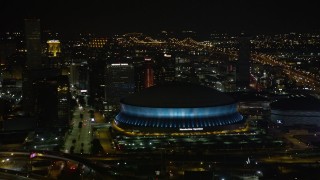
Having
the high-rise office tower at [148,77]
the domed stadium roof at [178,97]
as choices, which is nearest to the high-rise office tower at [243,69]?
the high-rise office tower at [148,77]

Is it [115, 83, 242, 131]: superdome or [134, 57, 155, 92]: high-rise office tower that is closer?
[115, 83, 242, 131]: superdome

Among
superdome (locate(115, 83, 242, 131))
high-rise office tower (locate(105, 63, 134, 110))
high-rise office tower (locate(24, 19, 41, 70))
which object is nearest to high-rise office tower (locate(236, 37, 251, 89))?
high-rise office tower (locate(105, 63, 134, 110))

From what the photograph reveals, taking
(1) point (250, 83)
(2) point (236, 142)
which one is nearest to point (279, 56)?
(1) point (250, 83)

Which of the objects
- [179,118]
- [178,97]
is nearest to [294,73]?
[178,97]

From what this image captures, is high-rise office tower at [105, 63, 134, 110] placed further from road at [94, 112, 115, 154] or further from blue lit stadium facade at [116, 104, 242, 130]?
blue lit stadium facade at [116, 104, 242, 130]

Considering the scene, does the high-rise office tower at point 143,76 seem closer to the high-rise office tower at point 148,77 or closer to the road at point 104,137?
the high-rise office tower at point 148,77

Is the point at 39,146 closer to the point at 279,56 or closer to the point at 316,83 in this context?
the point at 316,83
